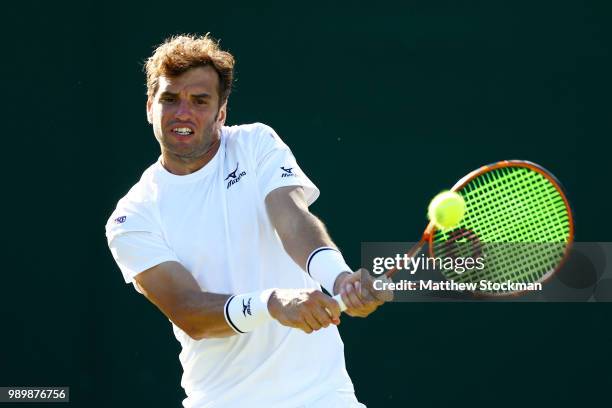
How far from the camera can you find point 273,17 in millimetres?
5449

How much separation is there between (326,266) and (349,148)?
82.1 inches

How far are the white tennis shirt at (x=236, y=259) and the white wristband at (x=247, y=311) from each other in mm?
217

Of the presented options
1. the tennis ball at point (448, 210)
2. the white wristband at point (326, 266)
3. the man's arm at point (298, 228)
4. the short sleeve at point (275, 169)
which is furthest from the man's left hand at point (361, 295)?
the short sleeve at point (275, 169)

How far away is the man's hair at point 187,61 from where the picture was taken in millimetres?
3883

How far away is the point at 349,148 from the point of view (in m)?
5.41

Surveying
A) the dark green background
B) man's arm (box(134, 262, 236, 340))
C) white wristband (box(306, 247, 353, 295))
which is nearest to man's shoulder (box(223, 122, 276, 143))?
man's arm (box(134, 262, 236, 340))

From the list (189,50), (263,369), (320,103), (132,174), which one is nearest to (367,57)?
(320,103)

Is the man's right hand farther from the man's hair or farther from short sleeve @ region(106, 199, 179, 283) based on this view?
the man's hair

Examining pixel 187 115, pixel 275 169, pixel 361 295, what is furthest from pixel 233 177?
pixel 361 295

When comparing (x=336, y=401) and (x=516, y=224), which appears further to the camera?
(x=516, y=224)

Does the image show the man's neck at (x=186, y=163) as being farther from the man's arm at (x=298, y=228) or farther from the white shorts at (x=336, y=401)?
the white shorts at (x=336, y=401)

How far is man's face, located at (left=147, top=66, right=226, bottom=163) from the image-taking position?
3.87m

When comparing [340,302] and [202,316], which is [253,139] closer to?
[202,316]

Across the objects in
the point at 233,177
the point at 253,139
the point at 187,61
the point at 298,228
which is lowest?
the point at 298,228
